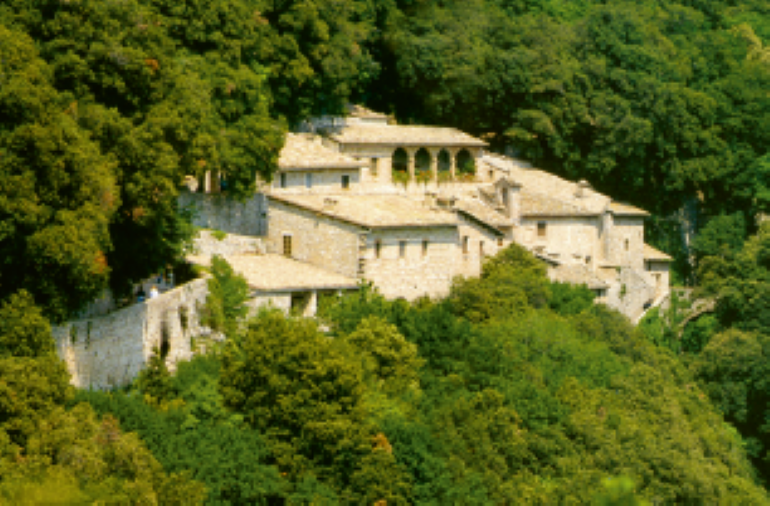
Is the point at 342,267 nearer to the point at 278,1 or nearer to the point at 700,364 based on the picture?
the point at 278,1

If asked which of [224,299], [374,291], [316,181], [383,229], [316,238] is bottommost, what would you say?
[224,299]

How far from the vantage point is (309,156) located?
58031mm

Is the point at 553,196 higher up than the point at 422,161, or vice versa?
the point at 422,161

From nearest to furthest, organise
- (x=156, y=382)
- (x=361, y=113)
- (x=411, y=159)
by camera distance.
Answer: (x=156, y=382)
(x=411, y=159)
(x=361, y=113)

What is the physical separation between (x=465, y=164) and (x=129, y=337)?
26.1 m

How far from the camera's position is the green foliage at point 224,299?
4525cm

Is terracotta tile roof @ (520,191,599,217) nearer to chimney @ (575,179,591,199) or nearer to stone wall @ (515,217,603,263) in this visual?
stone wall @ (515,217,603,263)

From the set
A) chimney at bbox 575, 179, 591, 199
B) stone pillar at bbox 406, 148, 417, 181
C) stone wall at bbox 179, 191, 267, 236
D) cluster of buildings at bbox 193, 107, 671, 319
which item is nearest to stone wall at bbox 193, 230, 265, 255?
cluster of buildings at bbox 193, 107, 671, 319

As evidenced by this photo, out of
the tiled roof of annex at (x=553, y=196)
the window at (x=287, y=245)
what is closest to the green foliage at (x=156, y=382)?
the window at (x=287, y=245)

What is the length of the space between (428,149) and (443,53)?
5.51 meters

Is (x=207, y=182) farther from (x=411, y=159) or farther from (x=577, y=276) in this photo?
(x=577, y=276)

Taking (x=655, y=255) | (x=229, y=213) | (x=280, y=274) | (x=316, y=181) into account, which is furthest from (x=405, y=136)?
(x=280, y=274)

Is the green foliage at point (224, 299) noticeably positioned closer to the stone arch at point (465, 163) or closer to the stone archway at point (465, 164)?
the stone archway at point (465, 164)

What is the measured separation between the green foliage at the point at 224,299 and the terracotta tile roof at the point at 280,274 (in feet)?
2.88
